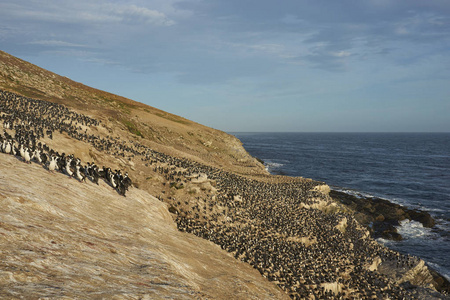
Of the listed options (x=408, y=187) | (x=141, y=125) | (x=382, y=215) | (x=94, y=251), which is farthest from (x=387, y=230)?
(x=141, y=125)

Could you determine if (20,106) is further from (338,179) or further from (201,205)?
(338,179)

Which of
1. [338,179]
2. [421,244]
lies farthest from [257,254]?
[338,179]

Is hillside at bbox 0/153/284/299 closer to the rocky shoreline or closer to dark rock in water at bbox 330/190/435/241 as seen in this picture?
the rocky shoreline

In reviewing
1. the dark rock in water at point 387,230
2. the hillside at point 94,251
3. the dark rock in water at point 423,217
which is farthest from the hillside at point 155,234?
the dark rock in water at point 423,217

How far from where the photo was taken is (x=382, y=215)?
1992 inches

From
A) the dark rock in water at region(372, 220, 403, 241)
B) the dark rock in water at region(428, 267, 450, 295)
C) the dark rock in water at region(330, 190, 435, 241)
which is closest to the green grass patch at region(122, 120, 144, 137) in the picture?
the dark rock in water at region(330, 190, 435, 241)

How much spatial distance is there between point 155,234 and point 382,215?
48.0 metres

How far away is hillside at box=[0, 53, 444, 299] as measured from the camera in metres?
9.64

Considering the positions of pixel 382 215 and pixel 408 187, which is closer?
pixel 382 215

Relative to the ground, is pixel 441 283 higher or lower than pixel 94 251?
lower

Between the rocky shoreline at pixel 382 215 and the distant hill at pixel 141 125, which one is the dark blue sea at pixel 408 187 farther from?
the distant hill at pixel 141 125

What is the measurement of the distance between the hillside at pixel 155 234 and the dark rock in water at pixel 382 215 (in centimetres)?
924

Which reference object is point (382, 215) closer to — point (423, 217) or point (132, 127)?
point (423, 217)

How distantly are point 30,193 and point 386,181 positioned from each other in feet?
280
